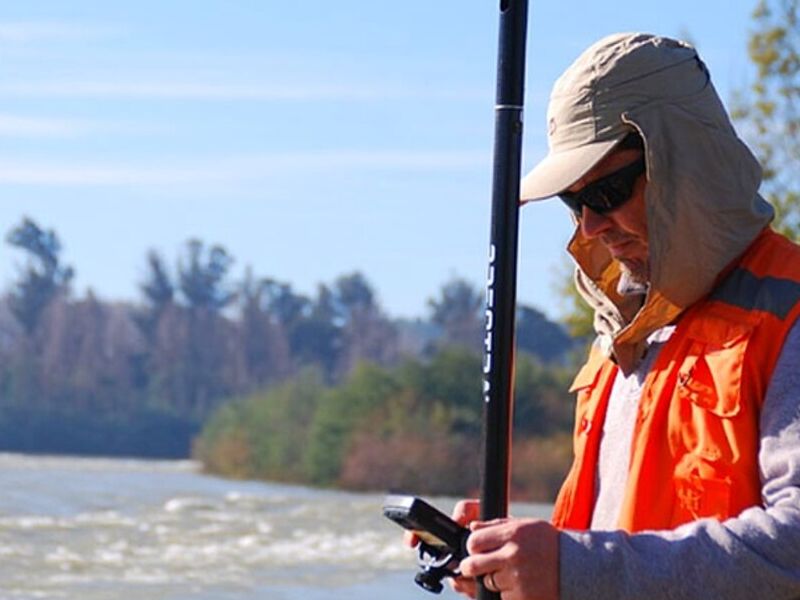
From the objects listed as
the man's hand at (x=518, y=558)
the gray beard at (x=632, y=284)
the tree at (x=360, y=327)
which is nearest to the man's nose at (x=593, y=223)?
the gray beard at (x=632, y=284)

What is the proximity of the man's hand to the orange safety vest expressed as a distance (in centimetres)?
25

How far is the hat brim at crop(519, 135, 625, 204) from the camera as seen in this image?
347 cm

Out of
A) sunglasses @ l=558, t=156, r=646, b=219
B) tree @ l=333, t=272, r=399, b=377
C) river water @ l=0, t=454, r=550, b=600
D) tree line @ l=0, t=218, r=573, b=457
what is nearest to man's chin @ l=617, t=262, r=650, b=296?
sunglasses @ l=558, t=156, r=646, b=219

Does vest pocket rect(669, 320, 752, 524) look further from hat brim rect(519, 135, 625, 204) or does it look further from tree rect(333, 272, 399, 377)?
tree rect(333, 272, 399, 377)

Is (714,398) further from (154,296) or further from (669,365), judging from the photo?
(154,296)

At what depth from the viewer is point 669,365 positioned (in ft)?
11.4

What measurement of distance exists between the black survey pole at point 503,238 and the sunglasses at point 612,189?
12 cm

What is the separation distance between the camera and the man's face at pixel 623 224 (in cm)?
350

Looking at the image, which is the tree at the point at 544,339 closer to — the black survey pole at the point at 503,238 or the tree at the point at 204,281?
the tree at the point at 204,281

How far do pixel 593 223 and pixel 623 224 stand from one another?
47 mm

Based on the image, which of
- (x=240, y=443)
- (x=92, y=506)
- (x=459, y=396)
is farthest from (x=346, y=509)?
(x=240, y=443)

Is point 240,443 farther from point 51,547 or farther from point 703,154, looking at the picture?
point 703,154

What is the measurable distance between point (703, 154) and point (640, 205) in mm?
135

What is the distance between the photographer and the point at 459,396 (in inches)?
2197
